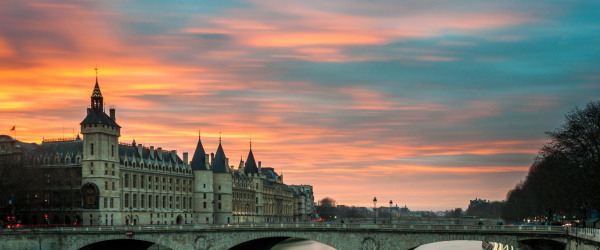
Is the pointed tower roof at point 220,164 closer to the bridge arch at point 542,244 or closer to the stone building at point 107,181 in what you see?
the stone building at point 107,181

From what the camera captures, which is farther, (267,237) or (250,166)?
(250,166)

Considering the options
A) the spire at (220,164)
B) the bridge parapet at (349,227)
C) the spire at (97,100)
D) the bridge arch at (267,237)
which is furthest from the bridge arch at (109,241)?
the spire at (220,164)

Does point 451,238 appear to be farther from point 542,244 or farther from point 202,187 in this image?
point 202,187

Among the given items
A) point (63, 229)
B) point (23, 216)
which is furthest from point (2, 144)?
point (63, 229)

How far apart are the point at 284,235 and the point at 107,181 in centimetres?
4640

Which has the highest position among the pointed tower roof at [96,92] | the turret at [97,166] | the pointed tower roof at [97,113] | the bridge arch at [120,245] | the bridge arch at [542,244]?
the pointed tower roof at [96,92]

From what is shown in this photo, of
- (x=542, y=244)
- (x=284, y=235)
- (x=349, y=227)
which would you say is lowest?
(x=542, y=244)

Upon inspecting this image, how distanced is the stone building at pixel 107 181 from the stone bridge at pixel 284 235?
52.4 ft

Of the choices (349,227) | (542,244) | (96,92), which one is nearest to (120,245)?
(96,92)

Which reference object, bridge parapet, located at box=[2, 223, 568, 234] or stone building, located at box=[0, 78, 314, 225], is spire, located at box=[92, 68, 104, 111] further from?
bridge parapet, located at box=[2, 223, 568, 234]

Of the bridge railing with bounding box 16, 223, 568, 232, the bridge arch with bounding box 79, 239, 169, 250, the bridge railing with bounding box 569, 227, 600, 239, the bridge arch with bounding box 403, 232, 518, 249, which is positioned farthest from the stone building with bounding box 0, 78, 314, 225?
the bridge railing with bounding box 569, 227, 600, 239

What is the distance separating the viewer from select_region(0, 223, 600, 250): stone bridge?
67625mm

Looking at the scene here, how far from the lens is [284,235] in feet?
266

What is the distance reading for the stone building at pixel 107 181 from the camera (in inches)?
4513
